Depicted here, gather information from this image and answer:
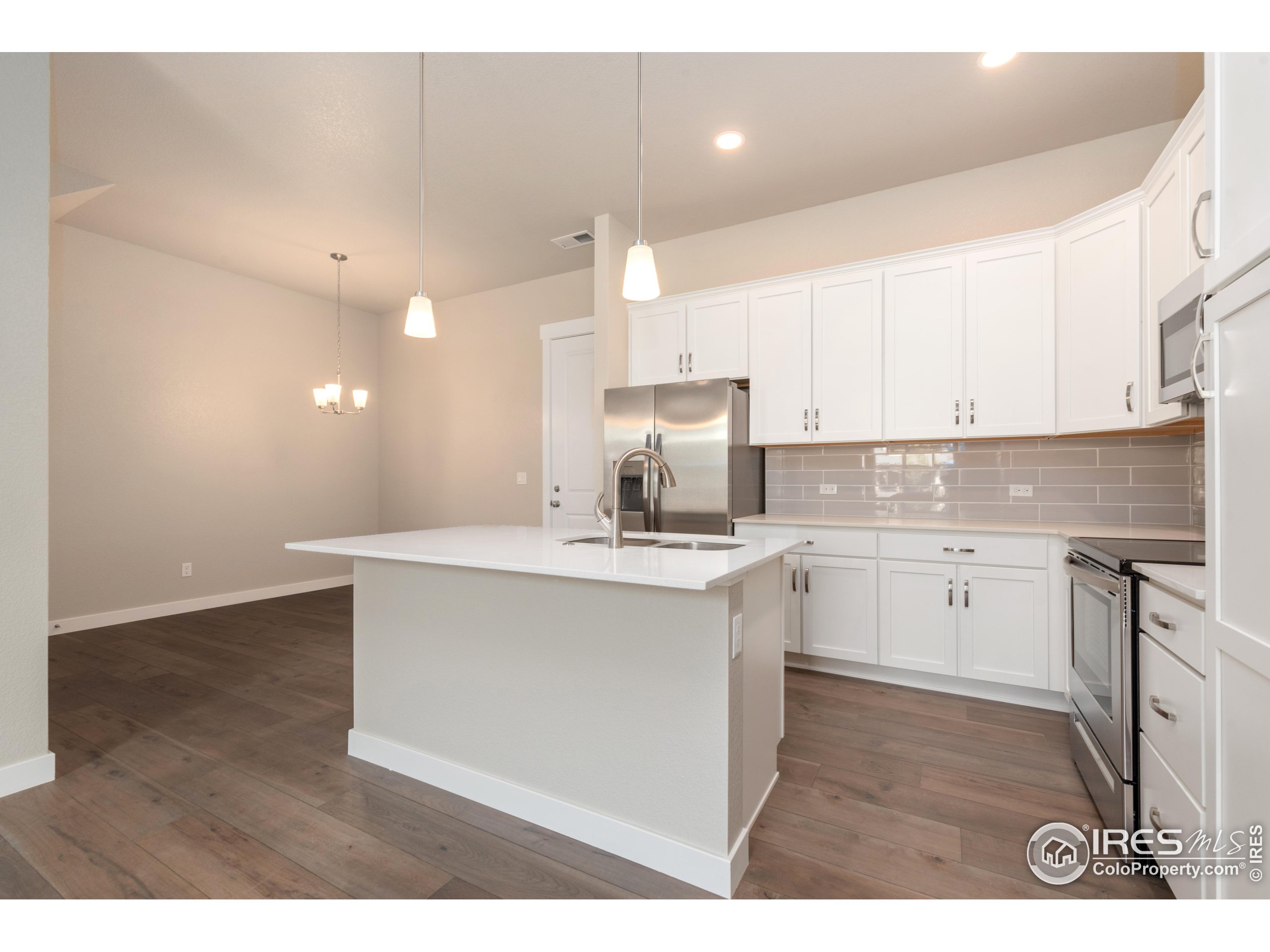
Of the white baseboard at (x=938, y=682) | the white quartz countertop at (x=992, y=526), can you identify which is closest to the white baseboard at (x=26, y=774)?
the white quartz countertop at (x=992, y=526)

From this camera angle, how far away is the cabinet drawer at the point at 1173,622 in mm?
1370

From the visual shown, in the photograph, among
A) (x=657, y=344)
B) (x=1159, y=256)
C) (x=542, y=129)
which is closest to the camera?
(x=1159, y=256)

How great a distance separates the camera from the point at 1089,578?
2.09m

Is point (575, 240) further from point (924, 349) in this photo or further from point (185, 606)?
point (185, 606)

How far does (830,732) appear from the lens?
259 centimetres

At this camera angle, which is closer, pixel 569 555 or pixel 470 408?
Result: pixel 569 555

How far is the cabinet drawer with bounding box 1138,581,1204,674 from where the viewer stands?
4.50 ft

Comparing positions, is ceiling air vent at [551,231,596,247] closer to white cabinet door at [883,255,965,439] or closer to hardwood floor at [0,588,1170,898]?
white cabinet door at [883,255,965,439]

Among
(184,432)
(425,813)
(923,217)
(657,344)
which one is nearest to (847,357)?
(923,217)

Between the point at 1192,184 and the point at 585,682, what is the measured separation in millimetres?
2735

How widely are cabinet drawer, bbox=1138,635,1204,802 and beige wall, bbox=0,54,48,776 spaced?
359 centimetres

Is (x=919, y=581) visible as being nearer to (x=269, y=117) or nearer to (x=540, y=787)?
(x=540, y=787)

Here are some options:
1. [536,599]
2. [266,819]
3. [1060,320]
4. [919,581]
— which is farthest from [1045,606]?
[266,819]

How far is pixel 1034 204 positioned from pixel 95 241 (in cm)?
641
